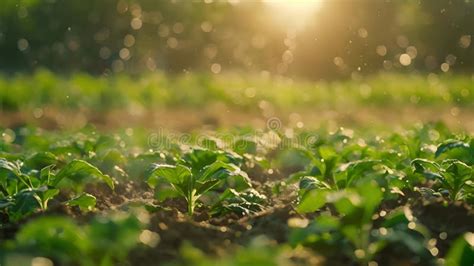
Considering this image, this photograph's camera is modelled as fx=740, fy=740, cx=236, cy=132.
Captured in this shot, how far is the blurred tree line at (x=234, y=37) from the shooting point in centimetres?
2417

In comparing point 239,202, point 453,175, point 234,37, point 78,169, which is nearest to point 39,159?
point 78,169

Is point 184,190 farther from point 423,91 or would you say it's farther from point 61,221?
point 423,91

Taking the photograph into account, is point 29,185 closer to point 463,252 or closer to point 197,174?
point 197,174

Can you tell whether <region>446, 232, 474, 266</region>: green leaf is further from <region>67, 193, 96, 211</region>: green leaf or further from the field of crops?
<region>67, 193, 96, 211</region>: green leaf

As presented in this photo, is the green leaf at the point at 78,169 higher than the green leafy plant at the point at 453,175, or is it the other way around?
the green leafy plant at the point at 453,175

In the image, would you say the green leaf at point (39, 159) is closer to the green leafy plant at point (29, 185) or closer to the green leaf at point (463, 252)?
the green leafy plant at point (29, 185)

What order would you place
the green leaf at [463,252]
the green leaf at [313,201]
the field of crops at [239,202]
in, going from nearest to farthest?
1. the field of crops at [239,202]
2. the green leaf at [463,252]
3. the green leaf at [313,201]

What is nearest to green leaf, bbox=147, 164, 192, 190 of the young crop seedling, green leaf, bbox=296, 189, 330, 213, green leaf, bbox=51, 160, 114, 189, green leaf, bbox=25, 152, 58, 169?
the young crop seedling

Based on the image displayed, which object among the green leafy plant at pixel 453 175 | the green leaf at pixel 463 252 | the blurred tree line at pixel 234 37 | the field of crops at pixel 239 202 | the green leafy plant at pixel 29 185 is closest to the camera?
the field of crops at pixel 239 202

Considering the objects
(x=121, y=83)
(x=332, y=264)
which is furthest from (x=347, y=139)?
(x=121, y=83)

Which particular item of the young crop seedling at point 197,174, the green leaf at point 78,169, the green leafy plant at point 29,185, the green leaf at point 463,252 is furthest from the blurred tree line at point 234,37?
the green leaf at point 463,252

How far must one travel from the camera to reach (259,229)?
3.33 m

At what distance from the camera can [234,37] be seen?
2616cm

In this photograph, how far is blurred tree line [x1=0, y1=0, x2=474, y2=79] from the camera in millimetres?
24172
